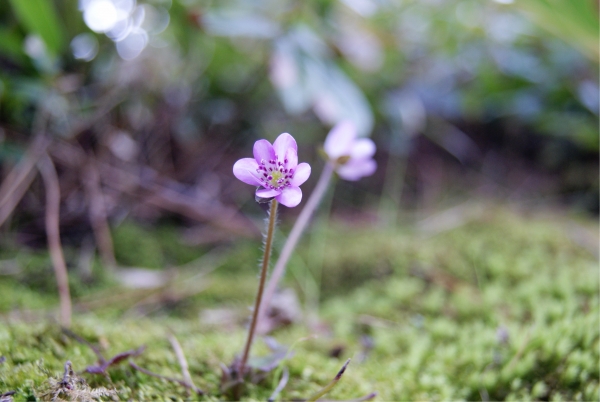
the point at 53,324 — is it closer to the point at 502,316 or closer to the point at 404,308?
the point at 404,308

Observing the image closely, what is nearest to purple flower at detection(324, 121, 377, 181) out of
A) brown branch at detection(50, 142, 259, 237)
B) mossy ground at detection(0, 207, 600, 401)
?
mossy ground at detection(0, 207, 600, 401)

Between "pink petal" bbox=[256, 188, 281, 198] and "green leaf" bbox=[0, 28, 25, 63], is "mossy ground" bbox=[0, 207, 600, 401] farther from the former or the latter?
"green leaf" bbox=[0, 28, 25, 63]

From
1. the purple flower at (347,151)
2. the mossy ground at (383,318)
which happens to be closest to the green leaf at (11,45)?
the mossy ground at (383,318)

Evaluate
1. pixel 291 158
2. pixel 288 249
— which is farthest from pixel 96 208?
pixel 291 158

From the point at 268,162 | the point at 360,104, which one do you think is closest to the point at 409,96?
the point at 360,104

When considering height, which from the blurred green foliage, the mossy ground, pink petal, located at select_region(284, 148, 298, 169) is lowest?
the mossy ground
